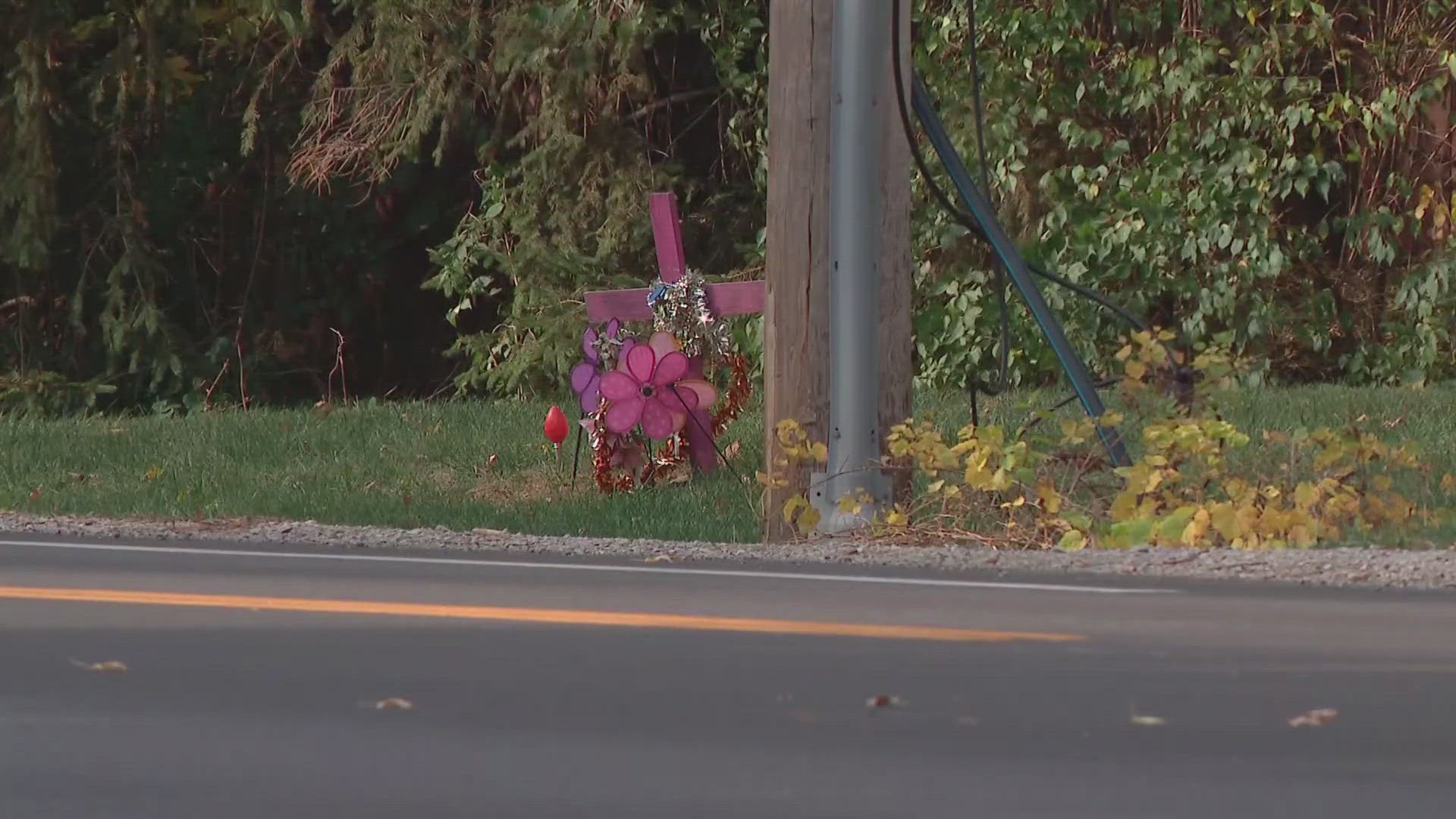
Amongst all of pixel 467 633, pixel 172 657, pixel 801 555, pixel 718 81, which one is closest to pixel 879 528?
pixel 801 555

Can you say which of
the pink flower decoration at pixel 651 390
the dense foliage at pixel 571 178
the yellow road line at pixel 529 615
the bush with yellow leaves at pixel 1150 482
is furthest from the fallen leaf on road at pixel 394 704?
the dense foliage at pixel 571 178

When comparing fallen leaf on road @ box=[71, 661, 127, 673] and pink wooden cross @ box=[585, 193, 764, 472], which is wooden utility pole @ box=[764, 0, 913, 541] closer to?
pink wooden cross @ box=[585, 193, 764, 472]

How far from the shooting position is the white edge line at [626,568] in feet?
28.7

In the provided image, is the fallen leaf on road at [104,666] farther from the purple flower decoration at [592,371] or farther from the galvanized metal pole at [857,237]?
the purple flower decoration at [592,371]

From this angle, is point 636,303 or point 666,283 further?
point 636,303

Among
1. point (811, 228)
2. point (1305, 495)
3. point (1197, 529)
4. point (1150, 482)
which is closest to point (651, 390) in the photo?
point (811, 228)

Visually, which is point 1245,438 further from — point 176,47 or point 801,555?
point 176,47

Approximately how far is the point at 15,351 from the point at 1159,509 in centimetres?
1462

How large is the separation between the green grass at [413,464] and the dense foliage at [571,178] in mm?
1636

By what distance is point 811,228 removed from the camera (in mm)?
10812

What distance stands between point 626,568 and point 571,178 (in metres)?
11.0

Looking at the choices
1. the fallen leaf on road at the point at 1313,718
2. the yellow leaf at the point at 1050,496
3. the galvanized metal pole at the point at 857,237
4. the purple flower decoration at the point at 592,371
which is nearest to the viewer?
the fallen leaf on road at the point at 1313,718

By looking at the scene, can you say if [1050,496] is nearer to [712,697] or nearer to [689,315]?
[689,315]

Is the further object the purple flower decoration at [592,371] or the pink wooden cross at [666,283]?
the purple flower decoration at [592,371]
